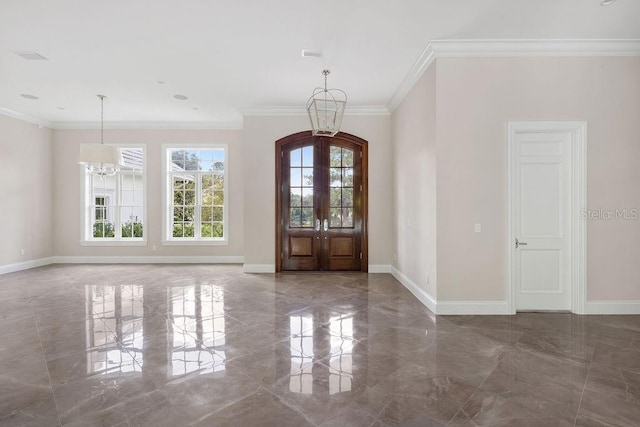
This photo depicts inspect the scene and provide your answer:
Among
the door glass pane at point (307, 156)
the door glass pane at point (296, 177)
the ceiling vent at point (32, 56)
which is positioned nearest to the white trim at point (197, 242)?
the door glass pane at point (296, 177)

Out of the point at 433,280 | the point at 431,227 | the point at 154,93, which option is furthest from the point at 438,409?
the point at 154,93

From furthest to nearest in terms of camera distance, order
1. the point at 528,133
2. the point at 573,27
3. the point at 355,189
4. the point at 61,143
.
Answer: the point at 61,143
the point at 355,189
the point at 528,133
the point at 573,27

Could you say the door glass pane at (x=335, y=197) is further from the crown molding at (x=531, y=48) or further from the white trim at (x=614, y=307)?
the white trim at (x=614, y=307)

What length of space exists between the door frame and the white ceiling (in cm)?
102

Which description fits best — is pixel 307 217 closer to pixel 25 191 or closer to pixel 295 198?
pixel 295 198

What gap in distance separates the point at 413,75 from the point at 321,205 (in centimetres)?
300

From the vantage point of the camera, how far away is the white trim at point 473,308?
13.6ft

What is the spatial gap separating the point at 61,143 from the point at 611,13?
10.2 m

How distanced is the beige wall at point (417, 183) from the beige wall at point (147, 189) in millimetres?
3836

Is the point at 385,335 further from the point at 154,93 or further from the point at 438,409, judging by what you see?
the point at 154,93

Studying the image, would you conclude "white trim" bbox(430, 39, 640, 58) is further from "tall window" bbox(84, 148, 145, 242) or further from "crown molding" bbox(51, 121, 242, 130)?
"tall window" bbox(84, 148, 145, 242)

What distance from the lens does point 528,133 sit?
415 cm

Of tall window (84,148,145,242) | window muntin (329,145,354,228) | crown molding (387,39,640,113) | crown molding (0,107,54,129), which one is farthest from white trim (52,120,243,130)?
crown molding (387,39,640,113)

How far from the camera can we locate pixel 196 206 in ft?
26.5
